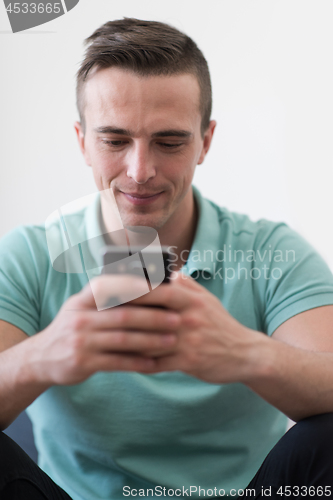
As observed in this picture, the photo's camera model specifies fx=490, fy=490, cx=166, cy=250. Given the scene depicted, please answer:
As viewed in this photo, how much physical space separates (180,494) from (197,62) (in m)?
0.93

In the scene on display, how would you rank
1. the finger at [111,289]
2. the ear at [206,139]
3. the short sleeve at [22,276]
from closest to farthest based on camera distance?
the finger at [111,289] → the short sleeve at [22,276] → the ear at [206,139]

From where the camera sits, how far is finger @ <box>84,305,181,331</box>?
0.58 meters

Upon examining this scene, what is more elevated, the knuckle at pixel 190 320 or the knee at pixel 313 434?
the knuckle at pixel 190 320

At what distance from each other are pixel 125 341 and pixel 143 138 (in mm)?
525

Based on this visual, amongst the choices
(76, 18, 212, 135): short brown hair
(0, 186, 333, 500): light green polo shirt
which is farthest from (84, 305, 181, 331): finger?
(76, 18, 212, 135): short brown hair

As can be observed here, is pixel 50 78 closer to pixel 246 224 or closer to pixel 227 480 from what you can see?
pixel 246 224

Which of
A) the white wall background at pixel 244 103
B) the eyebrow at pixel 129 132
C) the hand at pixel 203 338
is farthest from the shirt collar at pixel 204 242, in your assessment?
the white wall background at pixel 244 103

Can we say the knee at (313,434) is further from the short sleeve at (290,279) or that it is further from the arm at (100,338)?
the arm at (100,338)

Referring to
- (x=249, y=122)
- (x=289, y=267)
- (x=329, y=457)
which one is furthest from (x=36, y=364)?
(x=249, y=122)

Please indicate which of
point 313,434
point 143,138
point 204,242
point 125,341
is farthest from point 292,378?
point 143,138

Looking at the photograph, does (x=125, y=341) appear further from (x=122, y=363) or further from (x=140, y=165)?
(x=140, y=165)

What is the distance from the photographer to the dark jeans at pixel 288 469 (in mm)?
758

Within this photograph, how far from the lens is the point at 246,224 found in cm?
119

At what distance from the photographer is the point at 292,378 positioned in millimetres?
767
